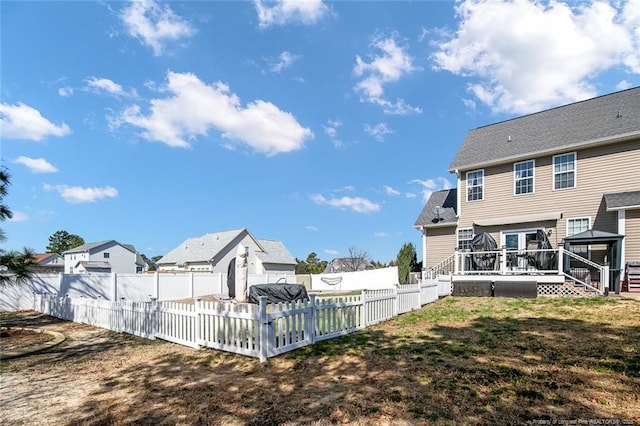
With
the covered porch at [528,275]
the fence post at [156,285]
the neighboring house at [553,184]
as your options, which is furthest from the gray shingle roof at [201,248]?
the covered porch at [528,275]

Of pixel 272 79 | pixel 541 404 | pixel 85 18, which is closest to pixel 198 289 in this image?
pixel 272 79

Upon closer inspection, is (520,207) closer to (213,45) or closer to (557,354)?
(557,354)

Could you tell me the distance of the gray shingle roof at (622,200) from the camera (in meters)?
13.1

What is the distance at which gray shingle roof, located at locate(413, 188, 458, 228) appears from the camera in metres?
19.2

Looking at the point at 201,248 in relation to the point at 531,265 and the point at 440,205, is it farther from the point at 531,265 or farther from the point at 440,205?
the point at 531,265

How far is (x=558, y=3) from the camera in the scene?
42.5 ft

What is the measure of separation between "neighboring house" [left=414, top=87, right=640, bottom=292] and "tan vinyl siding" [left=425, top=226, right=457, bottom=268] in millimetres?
56

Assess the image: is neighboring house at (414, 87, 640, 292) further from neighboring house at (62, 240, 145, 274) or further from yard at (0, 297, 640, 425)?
neighboring house at (62, 240, 145, 274)

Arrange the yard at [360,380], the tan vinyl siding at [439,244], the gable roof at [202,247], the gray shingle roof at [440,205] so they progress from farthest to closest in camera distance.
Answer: the gable roof at [202,247], the gray shingle roof at [440,205], the tan vinyl siding at [439,244], the yard at [360,380]

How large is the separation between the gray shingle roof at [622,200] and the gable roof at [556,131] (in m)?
2.27

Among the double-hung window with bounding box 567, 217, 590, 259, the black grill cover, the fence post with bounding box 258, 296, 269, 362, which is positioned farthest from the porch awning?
the fence post with bounding box 258, 296, 269, 362

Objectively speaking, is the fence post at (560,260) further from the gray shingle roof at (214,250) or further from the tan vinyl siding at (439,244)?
the gray shingle roof at (214,250)

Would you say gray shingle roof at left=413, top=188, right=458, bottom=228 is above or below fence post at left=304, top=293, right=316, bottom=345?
above

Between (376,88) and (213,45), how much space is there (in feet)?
28.3
